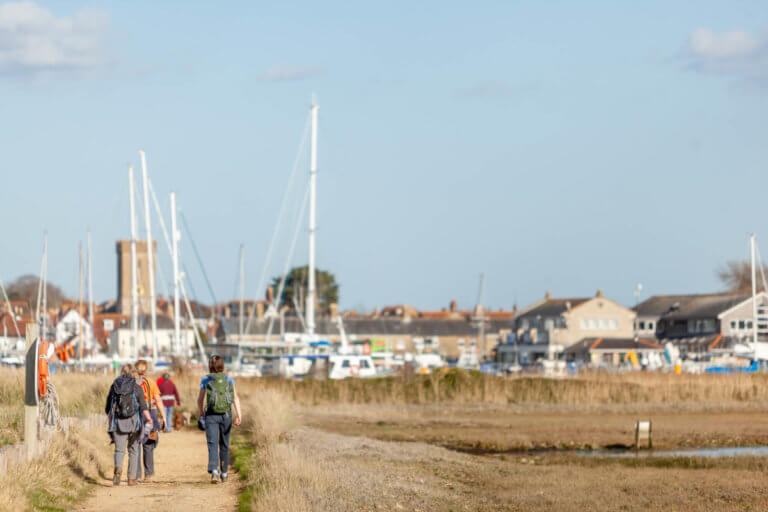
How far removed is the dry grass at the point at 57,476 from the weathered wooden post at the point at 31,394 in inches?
11.6

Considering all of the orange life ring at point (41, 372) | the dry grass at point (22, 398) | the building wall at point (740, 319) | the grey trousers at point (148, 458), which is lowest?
the grey trousers at point (148, 458)

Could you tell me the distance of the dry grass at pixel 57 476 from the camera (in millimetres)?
14174

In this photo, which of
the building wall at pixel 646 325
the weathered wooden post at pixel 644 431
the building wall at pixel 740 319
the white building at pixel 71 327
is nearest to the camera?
the weathered wooden post at pixel 644 431

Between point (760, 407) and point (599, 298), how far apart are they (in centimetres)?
6653

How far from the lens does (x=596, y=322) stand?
114 metres

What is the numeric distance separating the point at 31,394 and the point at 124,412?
1402mm

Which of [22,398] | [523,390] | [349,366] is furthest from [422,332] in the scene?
[22,398]

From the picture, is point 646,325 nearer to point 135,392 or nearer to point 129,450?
point 129,450

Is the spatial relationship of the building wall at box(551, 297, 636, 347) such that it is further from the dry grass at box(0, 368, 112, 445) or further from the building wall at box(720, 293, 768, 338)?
the dry grass at box(0, 368, 112, 445)

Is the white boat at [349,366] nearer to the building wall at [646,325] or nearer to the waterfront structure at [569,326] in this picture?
the waterfront structure at [569,326]

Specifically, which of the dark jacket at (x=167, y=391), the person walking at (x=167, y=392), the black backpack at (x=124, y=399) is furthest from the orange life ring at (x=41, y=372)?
the dark jacket at (x=167, y=391)

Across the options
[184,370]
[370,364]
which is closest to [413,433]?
[184,370]

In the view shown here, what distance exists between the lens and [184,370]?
49.1 metres

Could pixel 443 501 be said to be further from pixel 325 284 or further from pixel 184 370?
pixel 325 284
